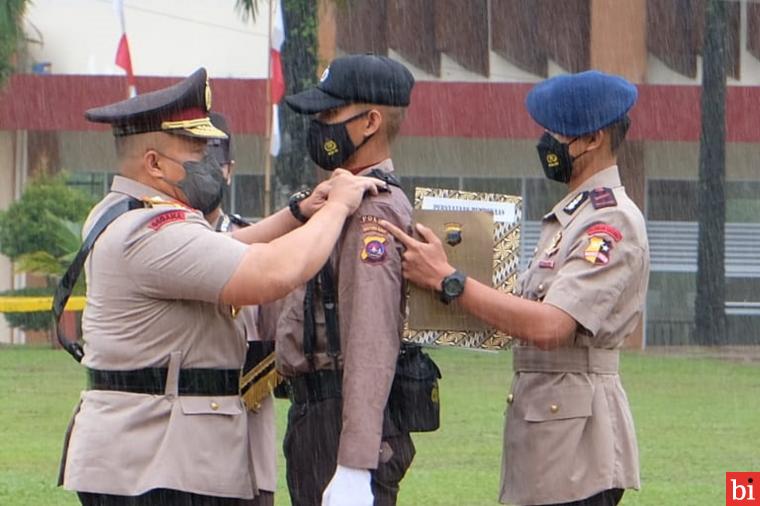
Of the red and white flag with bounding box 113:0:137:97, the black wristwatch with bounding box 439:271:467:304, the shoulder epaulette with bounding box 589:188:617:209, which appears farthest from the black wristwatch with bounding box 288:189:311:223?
the red and white flag with bounding box 113:0:137:97

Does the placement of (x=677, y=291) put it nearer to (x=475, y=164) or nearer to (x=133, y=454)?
(x=475, y=164)

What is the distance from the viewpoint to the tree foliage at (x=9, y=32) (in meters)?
20.2

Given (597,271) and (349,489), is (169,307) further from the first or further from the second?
(597,271)

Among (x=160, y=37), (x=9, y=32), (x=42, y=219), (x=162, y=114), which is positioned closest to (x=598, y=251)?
(x=162, y=114)

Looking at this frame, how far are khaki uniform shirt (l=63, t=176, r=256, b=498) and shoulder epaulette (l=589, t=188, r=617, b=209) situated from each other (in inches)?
41.6

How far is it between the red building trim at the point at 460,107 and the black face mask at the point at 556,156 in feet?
62.8

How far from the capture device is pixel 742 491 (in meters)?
8.15

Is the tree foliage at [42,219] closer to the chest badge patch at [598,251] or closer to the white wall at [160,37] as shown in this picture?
the white wall at [160,37]

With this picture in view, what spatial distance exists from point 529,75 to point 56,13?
832 cm

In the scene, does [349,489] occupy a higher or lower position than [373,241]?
lower

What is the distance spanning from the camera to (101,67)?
89.0 ft

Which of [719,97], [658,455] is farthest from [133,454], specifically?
[719,97]

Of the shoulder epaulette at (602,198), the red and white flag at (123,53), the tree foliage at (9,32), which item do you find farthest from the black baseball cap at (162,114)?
the red and white flag at (123,53)

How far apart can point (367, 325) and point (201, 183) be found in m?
0.61
